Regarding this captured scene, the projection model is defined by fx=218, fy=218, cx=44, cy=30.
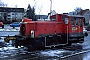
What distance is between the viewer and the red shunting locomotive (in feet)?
55.0

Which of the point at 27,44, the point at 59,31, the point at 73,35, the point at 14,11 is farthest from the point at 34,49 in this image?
the point at 14,11

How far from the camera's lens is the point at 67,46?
63.2ft

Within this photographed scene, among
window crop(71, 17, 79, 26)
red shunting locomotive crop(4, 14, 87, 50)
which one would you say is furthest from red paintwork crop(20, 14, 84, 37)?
window crop(71, 17, 79, 26)

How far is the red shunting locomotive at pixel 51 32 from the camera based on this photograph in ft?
55.0

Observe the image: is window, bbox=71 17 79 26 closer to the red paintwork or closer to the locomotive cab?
the locomotive cab

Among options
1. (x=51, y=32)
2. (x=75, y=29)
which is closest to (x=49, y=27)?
(x=51, y=32)

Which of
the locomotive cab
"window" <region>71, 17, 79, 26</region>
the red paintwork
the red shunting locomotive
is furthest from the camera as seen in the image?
"window" <region>71, 17, 79, 26</region>

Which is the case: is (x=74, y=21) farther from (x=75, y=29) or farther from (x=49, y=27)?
(x=49, y=27)

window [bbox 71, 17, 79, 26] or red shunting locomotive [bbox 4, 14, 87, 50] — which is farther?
window [bbox 71, 17, 79, 26]

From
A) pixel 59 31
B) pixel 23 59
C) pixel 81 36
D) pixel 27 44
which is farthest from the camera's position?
pixel 81 36

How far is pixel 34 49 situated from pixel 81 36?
526 centimetres

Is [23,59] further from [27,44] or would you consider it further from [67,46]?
[67,46]

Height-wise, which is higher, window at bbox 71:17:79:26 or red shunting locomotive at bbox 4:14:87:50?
window at bbox 71:17:79:26

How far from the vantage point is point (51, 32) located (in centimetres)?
1812
